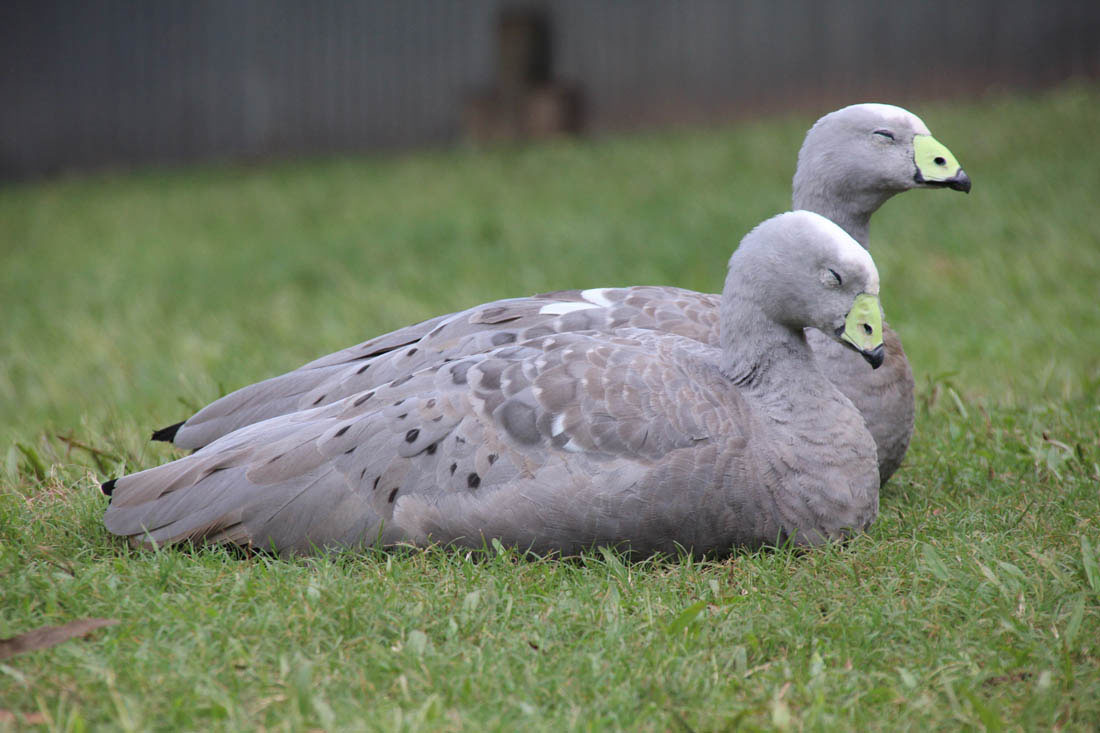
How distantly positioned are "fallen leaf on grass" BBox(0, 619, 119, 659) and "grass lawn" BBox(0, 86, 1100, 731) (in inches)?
1.1

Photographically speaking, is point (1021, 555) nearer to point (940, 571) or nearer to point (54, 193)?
point (940, 571)

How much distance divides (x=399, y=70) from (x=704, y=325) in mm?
9019

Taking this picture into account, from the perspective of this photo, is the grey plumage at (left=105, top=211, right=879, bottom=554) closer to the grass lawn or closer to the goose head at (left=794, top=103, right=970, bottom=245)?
the grass lawn

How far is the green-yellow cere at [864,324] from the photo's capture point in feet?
10.9

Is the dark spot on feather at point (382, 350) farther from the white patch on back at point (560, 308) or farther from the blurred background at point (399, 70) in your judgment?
the blurred background at point (399, 70)

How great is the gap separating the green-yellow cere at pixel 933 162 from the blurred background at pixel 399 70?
725 centimetres

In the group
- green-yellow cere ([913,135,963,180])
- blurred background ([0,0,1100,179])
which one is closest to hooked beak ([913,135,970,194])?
green-yellow cere ([913,135,963,180])

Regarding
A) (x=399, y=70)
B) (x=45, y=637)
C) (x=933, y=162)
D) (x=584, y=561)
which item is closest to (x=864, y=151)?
(x=933, y=162)

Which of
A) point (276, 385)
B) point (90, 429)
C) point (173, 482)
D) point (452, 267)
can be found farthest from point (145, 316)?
point (173, 482)

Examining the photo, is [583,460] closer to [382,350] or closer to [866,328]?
[866,328]

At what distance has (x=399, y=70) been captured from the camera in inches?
481

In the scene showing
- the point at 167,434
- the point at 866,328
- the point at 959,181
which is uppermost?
the point at 959,181

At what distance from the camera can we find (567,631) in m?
2.84

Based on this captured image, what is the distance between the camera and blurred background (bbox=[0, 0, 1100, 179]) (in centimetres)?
1110
